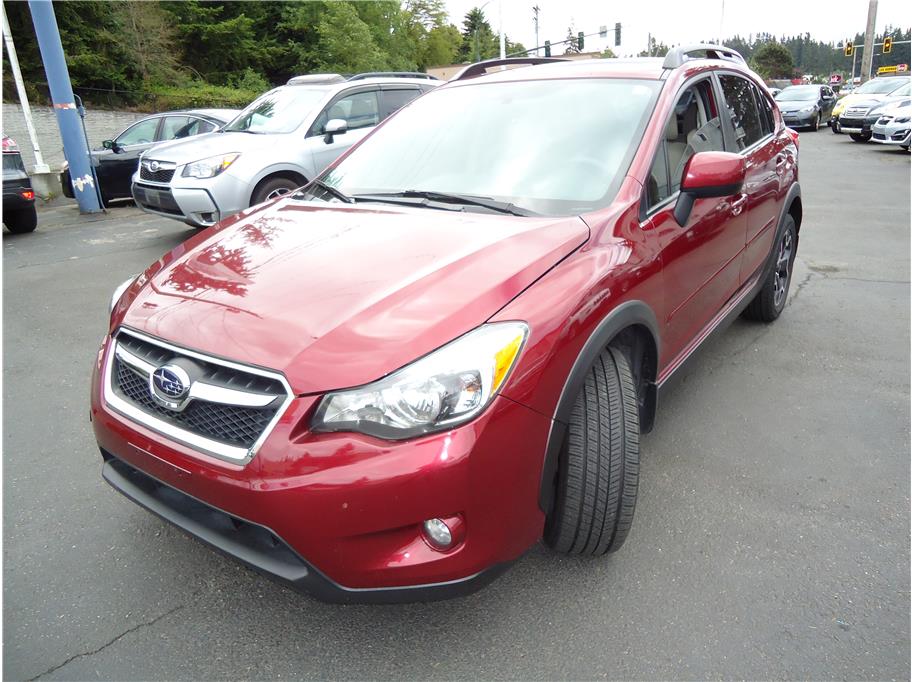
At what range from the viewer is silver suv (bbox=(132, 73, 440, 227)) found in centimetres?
697

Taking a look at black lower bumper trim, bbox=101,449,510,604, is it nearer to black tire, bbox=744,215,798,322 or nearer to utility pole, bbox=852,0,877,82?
black tire, bbox=744,215,798,322

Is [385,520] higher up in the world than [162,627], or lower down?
higher up

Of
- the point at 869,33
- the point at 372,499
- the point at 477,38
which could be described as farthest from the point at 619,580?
the point at 477,38

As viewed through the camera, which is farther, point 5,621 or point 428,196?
point 428,196

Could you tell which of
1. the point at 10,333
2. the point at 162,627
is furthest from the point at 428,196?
the point at 10,333

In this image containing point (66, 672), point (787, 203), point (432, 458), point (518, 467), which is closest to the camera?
point (432, 458)

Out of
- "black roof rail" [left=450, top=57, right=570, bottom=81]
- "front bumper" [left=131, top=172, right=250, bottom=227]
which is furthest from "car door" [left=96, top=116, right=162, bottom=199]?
"black roof rail" [left=450, top=57, right=570, bottom=81]

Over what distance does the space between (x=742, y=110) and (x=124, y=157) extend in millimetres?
10550

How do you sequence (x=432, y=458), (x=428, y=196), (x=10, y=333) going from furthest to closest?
(x=10, y=333), (x=428, y=196), (x=432, y=458)

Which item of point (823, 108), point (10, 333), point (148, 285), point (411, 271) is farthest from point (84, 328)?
point (823, 108)

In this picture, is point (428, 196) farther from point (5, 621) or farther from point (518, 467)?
point (5, 621)

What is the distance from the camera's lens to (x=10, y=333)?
16.5 ft

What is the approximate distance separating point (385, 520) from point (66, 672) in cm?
115

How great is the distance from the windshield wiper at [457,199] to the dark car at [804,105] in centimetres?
2236
